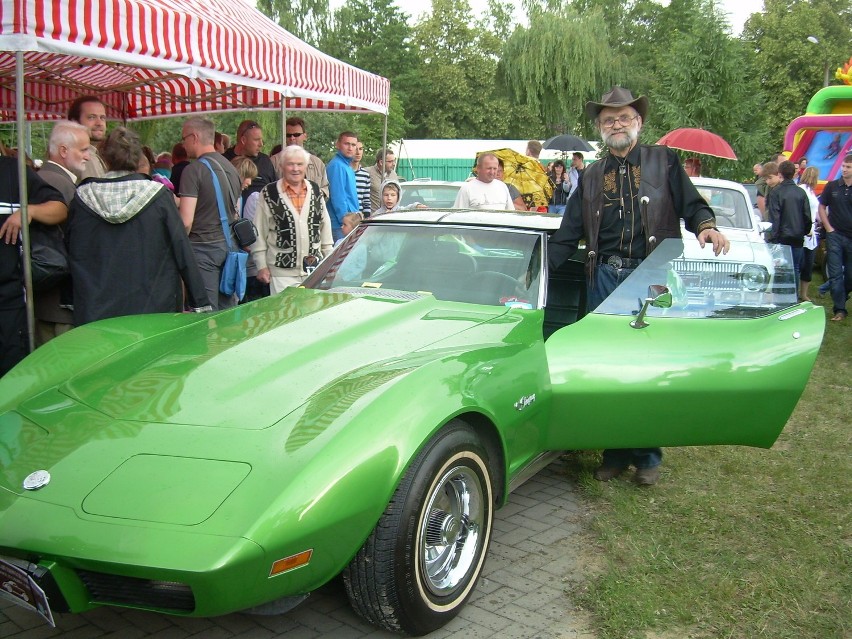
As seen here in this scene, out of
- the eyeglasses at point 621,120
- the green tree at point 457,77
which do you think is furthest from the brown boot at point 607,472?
the green tree at point 457,77

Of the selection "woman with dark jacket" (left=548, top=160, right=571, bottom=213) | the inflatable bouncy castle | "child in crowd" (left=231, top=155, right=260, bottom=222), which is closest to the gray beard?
"child in crowd" (left=231, top=155, right=260, bottom=222)

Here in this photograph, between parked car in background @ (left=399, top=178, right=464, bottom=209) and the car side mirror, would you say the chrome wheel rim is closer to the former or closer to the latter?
the car side mirror

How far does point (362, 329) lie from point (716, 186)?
21.9ft

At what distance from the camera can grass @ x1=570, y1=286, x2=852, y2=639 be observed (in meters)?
3.13

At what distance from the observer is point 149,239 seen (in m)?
4.61

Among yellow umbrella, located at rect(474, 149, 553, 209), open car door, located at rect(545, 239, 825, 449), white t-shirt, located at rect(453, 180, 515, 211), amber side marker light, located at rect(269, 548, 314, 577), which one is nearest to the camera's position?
amber side marker light, located at rect(269, 548, 314, 577)

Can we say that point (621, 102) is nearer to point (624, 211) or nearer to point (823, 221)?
point (624, 211)

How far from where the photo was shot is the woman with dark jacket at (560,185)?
16.3 meters

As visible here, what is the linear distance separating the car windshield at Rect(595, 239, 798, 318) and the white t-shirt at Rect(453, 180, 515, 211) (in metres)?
3.78

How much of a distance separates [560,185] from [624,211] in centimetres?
1300

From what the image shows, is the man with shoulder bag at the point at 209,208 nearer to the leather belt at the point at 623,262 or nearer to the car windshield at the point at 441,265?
the car windshield at the point at 441,265

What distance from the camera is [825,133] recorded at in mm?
15555

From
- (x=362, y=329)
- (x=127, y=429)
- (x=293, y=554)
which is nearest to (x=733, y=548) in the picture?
(x=362, y=329)

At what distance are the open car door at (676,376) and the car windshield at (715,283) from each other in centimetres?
7
